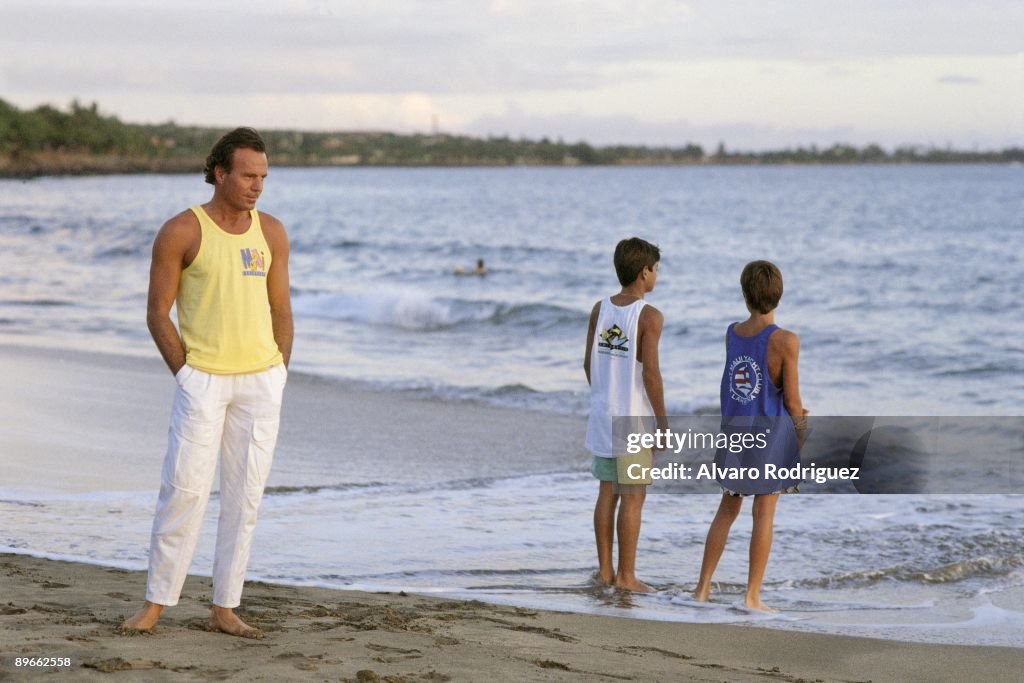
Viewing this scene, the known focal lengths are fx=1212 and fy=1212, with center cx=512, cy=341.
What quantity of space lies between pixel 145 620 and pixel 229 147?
1772 millimetres

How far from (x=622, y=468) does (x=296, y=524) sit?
2.28 metres

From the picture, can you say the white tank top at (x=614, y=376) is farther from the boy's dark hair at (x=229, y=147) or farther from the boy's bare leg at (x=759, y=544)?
the boy's dark hair at (x=229, y=147)

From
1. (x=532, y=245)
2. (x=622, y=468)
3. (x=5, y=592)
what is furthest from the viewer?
(x=532, y=245)

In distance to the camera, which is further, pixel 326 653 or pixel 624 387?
pixel 624 387

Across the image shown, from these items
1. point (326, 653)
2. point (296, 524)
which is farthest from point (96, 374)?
point (326, 653)

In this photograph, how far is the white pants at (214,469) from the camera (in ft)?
14.2

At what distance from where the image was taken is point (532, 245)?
149ft

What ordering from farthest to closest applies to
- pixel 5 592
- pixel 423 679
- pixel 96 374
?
pixel 96 374 < pixel 5 592 < pixel 423 679

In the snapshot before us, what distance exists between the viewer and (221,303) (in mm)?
4344

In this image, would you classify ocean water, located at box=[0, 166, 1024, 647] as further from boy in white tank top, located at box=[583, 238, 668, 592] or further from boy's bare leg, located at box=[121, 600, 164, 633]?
A: boy's bare leg, located at box=[121, 600, 164, 633]

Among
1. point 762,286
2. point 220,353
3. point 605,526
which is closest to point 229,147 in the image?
point 220,353

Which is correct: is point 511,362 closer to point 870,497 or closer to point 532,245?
point 870,497

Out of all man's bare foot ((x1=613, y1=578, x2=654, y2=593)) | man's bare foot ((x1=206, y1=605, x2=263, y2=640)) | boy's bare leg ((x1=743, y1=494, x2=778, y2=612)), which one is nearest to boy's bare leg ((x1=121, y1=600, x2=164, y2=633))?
man's bare foot ((x1=206, y1=605, x2=263, y2=640))

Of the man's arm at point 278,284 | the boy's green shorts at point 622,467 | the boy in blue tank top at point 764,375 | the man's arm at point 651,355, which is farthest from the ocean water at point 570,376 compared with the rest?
the man's arm at point 278,284
